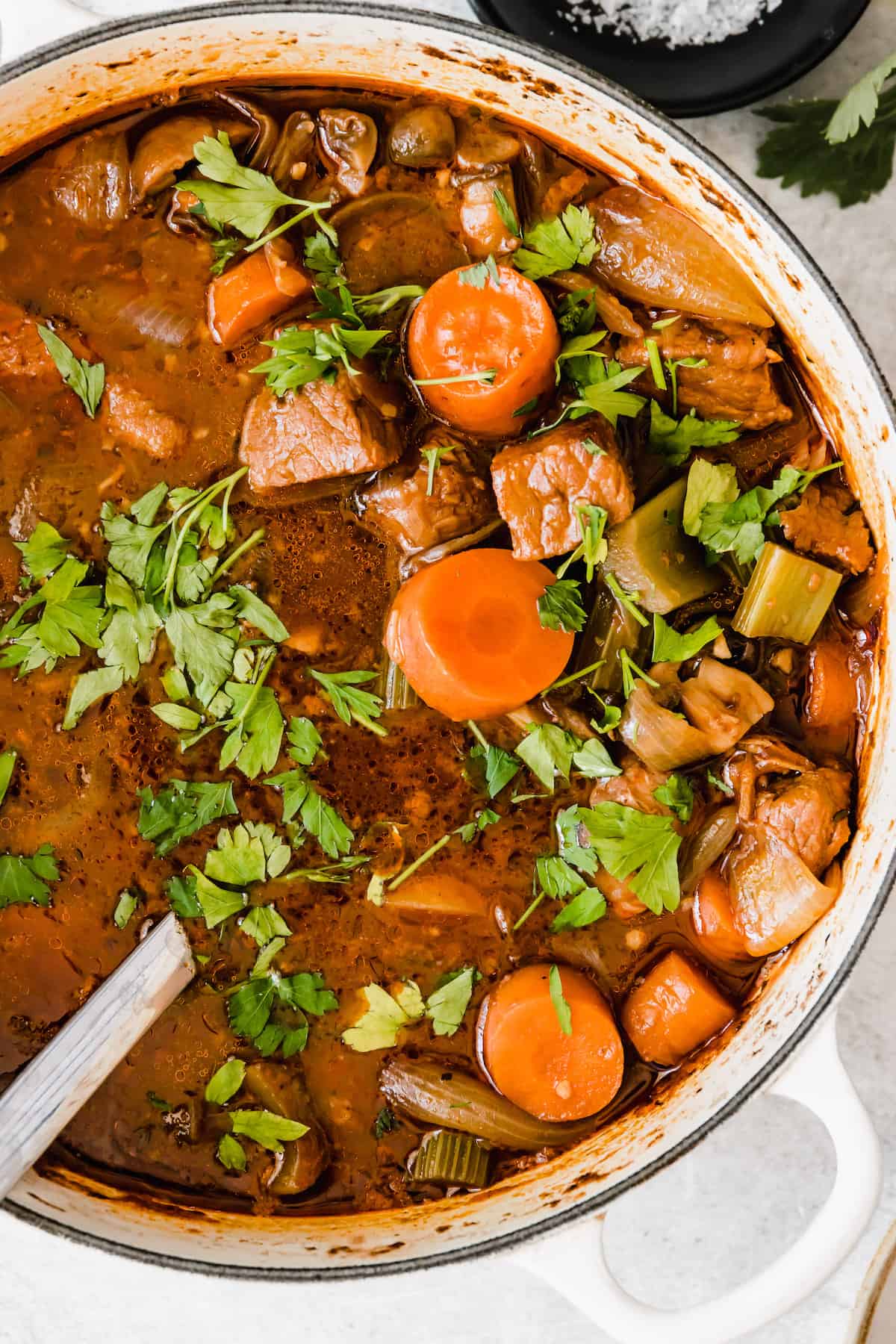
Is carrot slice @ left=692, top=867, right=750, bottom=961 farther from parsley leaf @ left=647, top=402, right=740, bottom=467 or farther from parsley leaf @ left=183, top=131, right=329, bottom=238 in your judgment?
parsley leaf @ left=183, top=131, right=329, bottom=238

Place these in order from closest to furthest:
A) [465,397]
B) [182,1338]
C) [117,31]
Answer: [117,31] < [465,397] < [182,1338]

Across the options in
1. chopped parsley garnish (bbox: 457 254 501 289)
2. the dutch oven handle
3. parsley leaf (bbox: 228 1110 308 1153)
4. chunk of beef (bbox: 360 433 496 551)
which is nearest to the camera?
the dutch oven handle

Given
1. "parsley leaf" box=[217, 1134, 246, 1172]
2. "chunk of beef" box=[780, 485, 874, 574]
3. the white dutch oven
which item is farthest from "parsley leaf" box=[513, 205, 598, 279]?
"parsley leaf" box=[217, 1134, 246, 1172]

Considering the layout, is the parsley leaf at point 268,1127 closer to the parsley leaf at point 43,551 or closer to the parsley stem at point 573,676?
the parsley stem at point 573,676

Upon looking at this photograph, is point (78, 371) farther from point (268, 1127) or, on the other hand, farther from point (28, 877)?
point (268, 1127)

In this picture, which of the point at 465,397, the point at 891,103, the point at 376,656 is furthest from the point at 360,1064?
the point at 891,103

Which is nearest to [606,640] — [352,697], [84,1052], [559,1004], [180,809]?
[352,697]

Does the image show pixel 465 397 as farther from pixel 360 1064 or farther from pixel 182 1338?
pixel 182 1338
